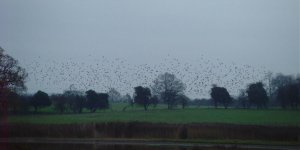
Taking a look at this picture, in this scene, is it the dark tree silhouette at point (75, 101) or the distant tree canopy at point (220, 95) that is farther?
the distant tree canopy at point (220, 95)

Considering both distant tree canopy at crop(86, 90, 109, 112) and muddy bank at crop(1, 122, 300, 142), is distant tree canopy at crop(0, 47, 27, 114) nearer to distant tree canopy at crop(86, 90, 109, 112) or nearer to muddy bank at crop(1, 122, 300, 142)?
muddy bank at crop(1, 122, 300, 142)

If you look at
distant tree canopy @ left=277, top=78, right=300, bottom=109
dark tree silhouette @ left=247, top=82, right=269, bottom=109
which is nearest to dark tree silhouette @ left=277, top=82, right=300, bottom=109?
distant tree canopy @ left=277, top=78, right=300, bottom=109

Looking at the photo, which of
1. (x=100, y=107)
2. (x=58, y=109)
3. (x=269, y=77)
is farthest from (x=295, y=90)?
(x=58, y=109)

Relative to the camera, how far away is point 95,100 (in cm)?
8519

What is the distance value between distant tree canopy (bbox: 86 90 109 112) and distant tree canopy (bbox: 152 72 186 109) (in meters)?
12.9

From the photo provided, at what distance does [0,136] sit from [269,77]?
78.4 meters

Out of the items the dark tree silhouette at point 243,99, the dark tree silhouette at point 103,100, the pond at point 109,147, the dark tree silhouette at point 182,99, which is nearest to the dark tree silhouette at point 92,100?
the dark tree silhouette at point 103,100

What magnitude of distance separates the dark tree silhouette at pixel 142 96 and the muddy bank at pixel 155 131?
49.2 meters

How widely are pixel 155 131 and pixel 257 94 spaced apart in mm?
54488

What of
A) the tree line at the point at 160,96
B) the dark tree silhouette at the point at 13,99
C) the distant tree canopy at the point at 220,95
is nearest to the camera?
the dark tree silhouette at the point at 13,99

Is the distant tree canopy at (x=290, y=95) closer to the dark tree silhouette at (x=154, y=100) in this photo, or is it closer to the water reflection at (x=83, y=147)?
the dark tree silhouette at (x=154, y=100)

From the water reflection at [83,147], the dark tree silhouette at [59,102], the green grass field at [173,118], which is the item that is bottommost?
the water reflection at [83,147]

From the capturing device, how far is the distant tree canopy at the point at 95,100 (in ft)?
274

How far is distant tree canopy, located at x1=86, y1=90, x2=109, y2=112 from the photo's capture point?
8338cm
